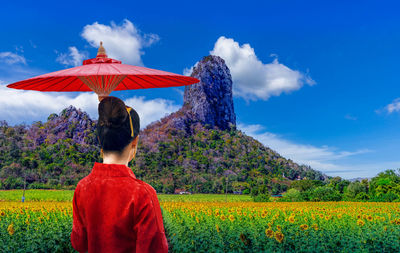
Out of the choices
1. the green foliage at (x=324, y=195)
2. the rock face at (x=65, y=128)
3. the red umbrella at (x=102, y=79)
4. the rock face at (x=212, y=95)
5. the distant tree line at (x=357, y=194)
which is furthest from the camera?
the rock face at (x=212, y=95)

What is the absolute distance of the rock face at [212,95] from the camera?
7175cm

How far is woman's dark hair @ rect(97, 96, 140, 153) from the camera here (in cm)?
177

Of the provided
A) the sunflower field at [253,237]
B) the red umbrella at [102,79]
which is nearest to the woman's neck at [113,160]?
the red umbrella at [102,79]

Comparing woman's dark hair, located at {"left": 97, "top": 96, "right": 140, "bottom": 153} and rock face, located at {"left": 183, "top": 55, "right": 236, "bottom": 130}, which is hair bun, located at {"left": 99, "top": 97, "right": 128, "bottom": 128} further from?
rock face, located at {"left": 183, "top": 55, "right": 236, "bottom": 130}

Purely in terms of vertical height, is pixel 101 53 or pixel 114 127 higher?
pixel 101 53

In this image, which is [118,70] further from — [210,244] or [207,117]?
[207,117]

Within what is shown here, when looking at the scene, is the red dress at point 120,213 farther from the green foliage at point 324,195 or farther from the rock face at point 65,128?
the rock face at point 65,128

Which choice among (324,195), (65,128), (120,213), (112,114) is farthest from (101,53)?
(65,128)

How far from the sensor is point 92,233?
1.76 m

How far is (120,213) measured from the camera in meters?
1.67

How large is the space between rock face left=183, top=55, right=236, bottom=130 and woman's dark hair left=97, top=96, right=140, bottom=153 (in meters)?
67.1

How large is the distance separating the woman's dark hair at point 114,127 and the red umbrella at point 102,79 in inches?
23.8

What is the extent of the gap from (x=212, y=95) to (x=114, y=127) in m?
75.0

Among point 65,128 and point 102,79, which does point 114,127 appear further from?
point 65,128
